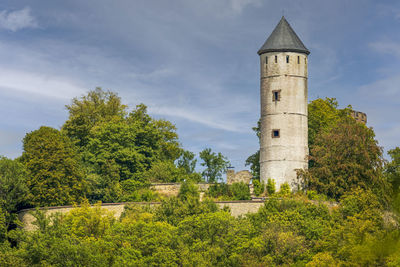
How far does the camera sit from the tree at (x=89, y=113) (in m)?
58.1

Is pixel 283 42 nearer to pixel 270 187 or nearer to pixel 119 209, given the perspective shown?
pixel 270 187

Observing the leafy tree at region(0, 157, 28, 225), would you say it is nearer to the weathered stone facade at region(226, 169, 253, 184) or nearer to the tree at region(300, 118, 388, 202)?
the weathered stone facade at region(226, 169, 253, 184)

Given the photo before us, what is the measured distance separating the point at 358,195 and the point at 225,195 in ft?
32.1

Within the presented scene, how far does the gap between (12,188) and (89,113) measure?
18.8 m

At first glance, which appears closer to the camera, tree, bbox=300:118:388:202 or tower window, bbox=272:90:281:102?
tree, bbox=300:118:388:202

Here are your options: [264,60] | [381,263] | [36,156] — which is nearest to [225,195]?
[264,60]

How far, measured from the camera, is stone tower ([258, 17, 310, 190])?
45.1 metres

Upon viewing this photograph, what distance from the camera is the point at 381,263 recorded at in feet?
85.0

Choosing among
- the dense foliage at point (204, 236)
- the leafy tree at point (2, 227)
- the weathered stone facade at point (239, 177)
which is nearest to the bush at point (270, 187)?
the weathered stone facade at point (239, 177)

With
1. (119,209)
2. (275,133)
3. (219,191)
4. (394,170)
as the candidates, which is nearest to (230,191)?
(219,191)

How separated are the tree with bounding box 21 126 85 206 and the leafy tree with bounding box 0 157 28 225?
0.60 m

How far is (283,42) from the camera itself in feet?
153

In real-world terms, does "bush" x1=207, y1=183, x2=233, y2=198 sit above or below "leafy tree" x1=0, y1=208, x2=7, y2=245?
above

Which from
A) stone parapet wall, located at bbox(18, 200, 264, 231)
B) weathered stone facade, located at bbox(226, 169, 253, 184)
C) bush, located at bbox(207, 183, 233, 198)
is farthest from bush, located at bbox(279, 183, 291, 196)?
weathered stone facade, located at bbox(226, 169, 253, 184)
